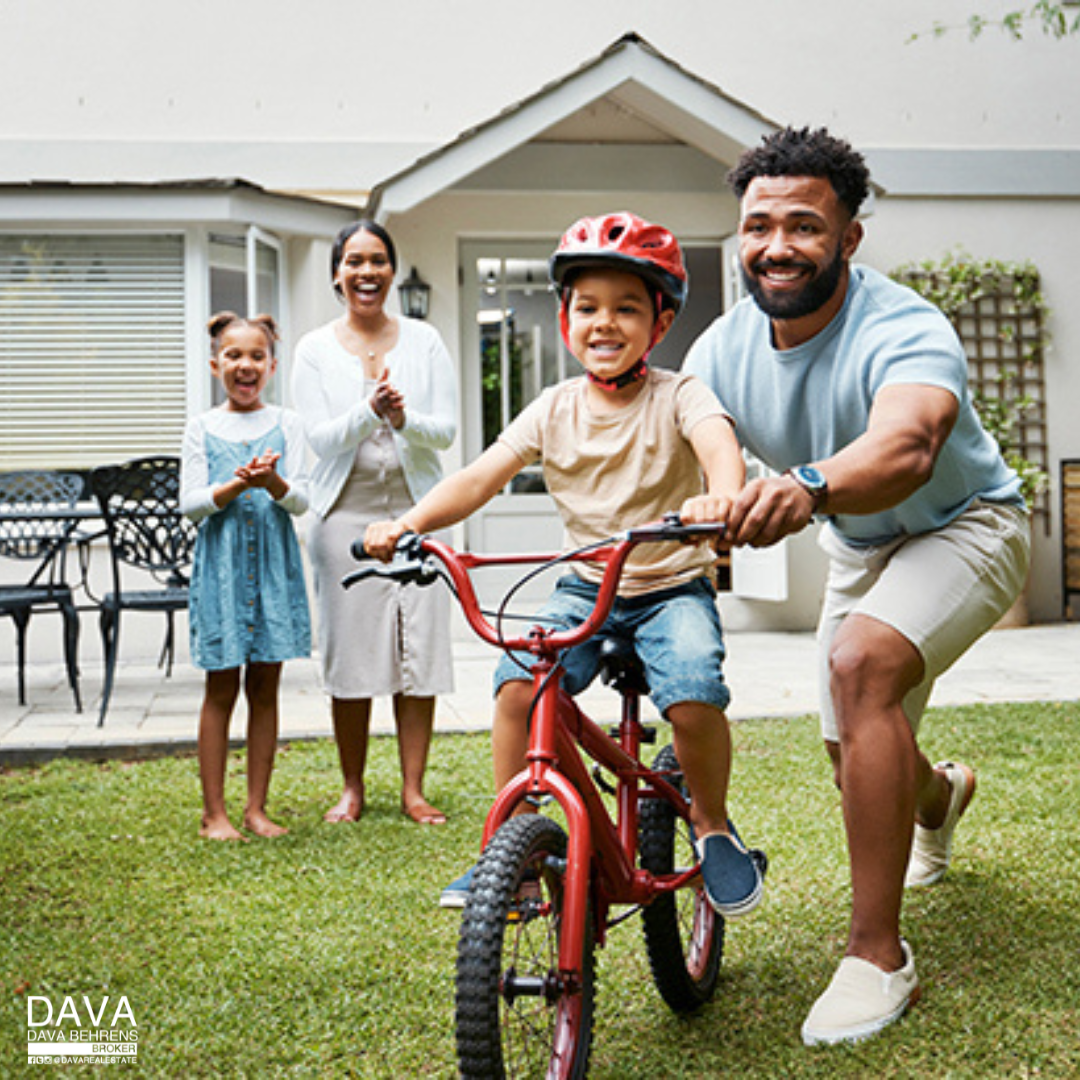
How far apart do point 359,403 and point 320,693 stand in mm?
3357

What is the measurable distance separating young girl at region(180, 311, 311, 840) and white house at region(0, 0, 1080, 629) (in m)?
5.02

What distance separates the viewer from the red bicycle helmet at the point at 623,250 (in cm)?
288

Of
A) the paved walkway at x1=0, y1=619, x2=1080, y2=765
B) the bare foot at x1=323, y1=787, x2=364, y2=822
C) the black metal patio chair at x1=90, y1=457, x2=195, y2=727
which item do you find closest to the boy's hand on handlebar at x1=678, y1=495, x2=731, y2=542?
the bare foot at x1=323, y1=787, x2=364, y2=822

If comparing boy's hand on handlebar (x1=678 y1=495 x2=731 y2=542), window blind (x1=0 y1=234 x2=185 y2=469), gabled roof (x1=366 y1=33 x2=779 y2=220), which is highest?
gabled roof (x1=366 y1=33 x2=779 y2=220)

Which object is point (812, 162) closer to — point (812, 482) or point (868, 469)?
point (868, 469)

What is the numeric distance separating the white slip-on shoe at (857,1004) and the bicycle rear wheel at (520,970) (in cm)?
56

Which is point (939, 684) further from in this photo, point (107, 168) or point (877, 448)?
point (107, 168)

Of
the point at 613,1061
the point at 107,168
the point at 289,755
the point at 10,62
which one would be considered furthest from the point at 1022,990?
the point at 10,62

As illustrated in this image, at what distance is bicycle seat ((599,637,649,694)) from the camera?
2.94 metres

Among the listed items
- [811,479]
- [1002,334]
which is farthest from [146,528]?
[1002,334]

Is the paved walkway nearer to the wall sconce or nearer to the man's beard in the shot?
the wall sconce

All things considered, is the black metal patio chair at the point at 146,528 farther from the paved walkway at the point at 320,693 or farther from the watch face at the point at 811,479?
the watch face at the point at 811,479

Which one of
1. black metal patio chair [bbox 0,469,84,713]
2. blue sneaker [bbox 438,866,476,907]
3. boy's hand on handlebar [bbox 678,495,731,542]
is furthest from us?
black metal patio chair [bbox 0,469,84,713]

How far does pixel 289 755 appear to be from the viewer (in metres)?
6.22
